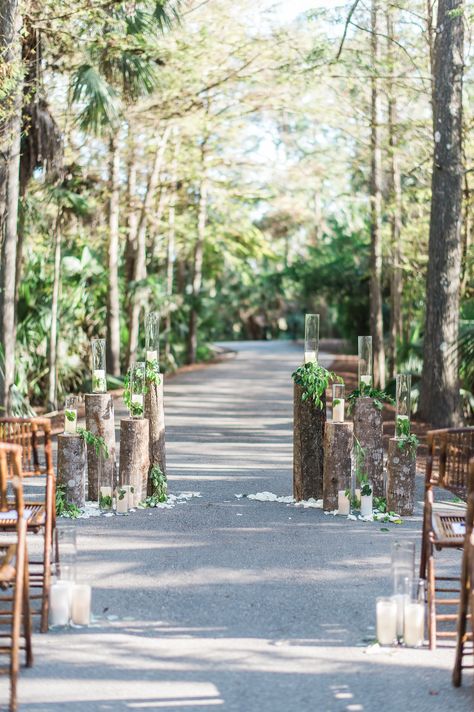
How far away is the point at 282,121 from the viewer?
29.1 meters

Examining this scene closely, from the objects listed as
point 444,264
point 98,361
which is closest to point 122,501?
point 98,361

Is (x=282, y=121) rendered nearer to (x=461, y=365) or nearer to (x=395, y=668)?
(x=461, y=365)

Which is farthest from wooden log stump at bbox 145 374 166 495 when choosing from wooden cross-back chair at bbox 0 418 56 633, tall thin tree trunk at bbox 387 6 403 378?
tall thin tree trunk at bbox 387 6 403 378

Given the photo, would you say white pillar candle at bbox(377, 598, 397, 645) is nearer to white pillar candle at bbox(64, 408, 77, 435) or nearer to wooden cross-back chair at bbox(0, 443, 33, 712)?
wooden cross-back chair at bbox(0, 443, 33, 712)

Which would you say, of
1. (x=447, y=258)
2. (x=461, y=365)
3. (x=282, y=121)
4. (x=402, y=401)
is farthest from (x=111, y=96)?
(x=282, y=121)

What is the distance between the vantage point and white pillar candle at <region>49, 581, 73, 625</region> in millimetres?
5148

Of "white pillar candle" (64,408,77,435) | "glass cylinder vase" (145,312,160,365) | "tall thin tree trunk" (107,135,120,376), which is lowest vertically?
"white pillar candle" (64,408,77,435)

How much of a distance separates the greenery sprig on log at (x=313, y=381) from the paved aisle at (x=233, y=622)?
934mm

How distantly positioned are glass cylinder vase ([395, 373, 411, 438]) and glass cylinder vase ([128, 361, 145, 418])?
207 cm

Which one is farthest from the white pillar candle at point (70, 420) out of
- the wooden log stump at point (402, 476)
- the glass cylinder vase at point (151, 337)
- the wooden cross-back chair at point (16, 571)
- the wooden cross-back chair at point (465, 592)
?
the wooden cross-back chair at point (465, 592)

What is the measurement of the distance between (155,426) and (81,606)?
3.50 meters

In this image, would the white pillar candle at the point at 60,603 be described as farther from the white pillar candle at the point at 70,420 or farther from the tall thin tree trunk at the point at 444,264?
the tall thin tree trunk at the point at 444,264

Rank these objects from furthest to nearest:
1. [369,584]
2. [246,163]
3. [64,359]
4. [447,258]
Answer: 1. [246,163]
2. [64,359]
3. [447,258]
4. [369,584]

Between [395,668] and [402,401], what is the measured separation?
11.9ft
